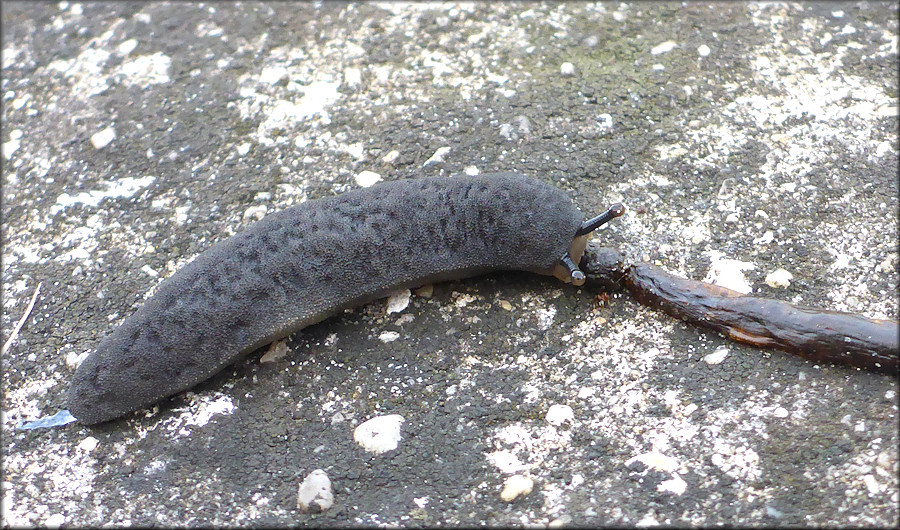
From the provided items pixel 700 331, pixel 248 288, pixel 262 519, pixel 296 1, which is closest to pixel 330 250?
pixel 248 288

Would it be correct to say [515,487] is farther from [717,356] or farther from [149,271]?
[149,271]

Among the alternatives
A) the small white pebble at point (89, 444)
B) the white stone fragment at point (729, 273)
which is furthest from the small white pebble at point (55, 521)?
the white stone fragment at point (729, 273)

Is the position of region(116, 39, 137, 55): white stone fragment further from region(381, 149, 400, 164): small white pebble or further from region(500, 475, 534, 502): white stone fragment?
region(500, 475, 534, 502): white stone fragment

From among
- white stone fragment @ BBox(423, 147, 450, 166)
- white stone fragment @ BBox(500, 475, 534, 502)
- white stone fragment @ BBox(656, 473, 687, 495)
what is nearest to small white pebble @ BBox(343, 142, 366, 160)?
white stone fragment @ BBox(423, 147, 450, 166)

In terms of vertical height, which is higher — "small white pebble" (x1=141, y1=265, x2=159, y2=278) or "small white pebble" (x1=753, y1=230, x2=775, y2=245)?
"small white pebble" (x1=753, y1=230, x2=775, y2=245)

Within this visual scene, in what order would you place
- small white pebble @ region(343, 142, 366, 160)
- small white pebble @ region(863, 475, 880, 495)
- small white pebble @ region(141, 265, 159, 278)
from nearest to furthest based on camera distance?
1. small white pebble @ region(863, 475, 880, 495)
2. small white pebble @ region(141, 265, 159, 278)
3. small white pebble @ region(343, 142, 366, 160)

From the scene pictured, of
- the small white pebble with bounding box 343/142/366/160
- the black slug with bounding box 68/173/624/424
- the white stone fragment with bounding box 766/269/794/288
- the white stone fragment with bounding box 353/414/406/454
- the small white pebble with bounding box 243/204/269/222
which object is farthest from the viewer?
the small white pebble with bounding box 343/142/366/160
